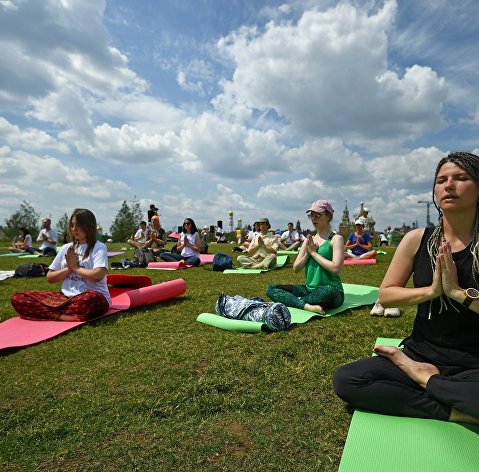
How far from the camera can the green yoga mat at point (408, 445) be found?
1.94 metres

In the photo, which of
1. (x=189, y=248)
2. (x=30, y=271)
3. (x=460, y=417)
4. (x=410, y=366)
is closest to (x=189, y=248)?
(x=189, y=248)

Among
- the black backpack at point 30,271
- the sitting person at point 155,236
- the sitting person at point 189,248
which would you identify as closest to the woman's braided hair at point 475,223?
the sitting person at point 189,248

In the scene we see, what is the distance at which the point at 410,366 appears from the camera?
250 centimetres

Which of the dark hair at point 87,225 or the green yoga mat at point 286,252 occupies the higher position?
the dark hair at point 87,225

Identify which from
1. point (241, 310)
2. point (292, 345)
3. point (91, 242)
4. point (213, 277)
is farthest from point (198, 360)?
point (213, 277)

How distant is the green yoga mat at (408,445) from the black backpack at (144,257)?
9.86m

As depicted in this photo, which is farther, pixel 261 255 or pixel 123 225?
pixel 123 225

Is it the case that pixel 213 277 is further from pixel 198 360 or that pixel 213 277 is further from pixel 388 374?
pixel 388 374

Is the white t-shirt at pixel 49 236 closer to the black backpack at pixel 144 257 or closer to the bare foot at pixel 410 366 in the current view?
the black backpack at pixel 144 257

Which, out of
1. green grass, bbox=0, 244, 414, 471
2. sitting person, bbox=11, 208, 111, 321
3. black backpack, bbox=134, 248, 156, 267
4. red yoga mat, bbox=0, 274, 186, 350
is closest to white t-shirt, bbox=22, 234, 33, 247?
black backpack, bbox=134, 248, 156, 267

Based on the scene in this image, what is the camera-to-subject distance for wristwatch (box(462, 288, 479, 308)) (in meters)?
2.27

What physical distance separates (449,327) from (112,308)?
425 cm

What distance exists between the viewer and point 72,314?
497 centimetres

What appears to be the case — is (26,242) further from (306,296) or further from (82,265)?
(306,296)
